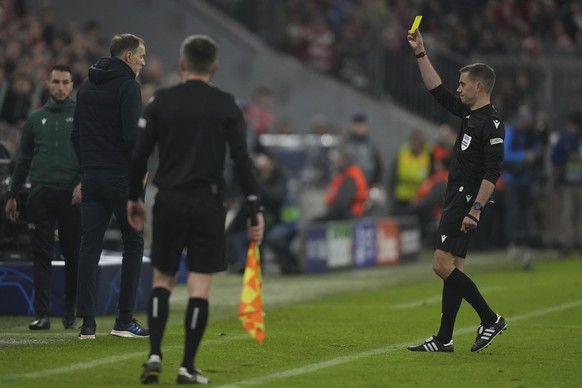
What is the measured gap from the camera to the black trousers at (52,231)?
12398 millimetres

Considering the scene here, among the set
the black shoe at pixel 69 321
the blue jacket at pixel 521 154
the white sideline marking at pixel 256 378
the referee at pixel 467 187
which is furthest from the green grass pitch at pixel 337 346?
the blue jacket at pixel 521 154

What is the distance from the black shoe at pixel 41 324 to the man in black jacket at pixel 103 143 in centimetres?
100

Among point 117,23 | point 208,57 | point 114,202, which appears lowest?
point 114,202

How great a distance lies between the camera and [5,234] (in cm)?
1420

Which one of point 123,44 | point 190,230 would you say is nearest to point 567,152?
point 123,44

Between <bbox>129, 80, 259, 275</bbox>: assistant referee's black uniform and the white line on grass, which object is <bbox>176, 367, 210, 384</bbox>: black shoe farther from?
<bbox>129, 80, 259, 275</bbox>: assistant referee's black uniform

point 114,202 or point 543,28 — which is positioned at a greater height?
point 543,28

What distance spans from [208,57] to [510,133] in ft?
48.2

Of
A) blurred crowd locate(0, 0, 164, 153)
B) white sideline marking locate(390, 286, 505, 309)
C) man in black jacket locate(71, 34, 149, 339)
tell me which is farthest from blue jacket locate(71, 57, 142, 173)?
blurred crowd locate(0, 0, 164, 153)

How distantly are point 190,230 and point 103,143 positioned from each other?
8.81 ft

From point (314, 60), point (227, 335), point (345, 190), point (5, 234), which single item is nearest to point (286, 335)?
point (227, 335)

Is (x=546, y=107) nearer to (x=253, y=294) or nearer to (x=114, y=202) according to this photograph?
(x=114, y=202)

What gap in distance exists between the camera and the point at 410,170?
2553cm

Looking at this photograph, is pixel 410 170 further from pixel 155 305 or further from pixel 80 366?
pixel 155 305
